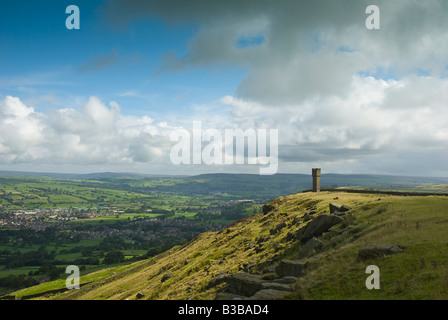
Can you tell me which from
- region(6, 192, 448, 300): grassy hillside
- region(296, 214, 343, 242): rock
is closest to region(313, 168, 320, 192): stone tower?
region(6, 192, 448, 300): grassy hillside

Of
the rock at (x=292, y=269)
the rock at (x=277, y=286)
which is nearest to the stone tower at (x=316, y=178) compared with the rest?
the rock at (x=292, y=269)

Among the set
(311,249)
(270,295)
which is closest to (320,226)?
(311,249)

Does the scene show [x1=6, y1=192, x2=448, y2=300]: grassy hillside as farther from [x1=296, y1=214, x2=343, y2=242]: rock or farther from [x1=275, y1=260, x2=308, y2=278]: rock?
[x1=296, y1=214, x2=343, y2=242]: rock

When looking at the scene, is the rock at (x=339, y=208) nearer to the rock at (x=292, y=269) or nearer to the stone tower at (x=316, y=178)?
the rock at (x=292, y=269)

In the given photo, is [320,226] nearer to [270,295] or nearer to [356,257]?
[356,257]
